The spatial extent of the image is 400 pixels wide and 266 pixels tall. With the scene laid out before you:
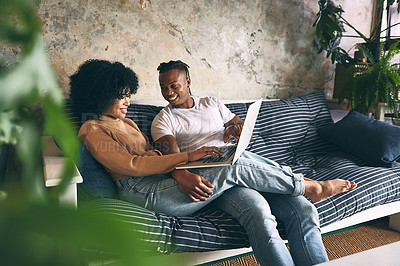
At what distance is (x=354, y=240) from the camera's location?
2.07 m

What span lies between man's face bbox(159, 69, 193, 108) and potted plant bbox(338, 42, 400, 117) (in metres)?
1.37

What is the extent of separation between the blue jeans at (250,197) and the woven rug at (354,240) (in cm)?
48

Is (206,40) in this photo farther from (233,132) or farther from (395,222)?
(395,222)

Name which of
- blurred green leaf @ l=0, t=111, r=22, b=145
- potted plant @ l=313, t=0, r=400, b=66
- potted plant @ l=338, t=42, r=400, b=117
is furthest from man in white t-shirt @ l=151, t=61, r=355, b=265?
potted plant @ l=313, t=0, r=400, b=66

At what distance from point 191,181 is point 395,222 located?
1.57m

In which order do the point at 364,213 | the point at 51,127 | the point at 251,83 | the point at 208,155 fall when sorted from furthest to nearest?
1. the point at 251,83
2. the point at 364,213
3. the point at 208,155
4. the point at 51,127

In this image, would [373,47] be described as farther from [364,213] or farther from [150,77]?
[150,77]

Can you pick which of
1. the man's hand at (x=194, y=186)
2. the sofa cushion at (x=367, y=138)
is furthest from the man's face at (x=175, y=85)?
the sofa cushion at (x=367, y=138)

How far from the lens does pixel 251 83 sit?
2.69m

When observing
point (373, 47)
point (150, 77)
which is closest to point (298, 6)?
point (373, 47)

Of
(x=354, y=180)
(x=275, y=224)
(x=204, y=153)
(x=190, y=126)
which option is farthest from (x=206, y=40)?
(x=275, y=224)

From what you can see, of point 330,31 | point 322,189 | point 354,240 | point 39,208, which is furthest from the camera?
point 330,31

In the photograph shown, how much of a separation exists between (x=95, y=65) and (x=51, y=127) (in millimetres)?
1631

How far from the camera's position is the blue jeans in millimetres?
1368
